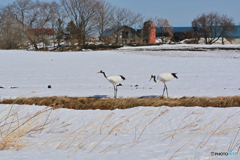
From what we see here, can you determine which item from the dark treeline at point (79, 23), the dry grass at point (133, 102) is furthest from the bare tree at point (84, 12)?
the dry grass at point (133, 102)

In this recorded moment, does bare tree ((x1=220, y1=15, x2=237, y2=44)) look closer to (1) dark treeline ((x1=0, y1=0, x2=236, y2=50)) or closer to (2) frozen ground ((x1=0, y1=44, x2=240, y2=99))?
(1) dark treeline ((x1=0, y1=0, x2=236, y2=50))

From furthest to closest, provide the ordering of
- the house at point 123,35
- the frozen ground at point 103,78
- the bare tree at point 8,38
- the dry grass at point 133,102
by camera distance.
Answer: the house at point 123,35 < the bare tree at point 8,38 < the frozen ground at point 103,78 < the dry grass at point 133,102

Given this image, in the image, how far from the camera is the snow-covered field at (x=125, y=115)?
3.52 meters

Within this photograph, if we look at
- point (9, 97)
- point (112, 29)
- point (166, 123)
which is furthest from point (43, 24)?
point (166, 123)

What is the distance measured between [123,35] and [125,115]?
5350cm

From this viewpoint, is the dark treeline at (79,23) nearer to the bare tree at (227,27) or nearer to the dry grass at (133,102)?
the bare tree at (227,27)

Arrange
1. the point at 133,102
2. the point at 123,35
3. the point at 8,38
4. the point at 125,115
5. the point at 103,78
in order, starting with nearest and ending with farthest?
1. the point at 125,115
2. the point at 133,102
3. the point at 103,78
4. the point at 8,38
5. the point at 123,35

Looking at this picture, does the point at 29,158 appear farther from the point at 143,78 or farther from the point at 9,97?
the point at 143,78

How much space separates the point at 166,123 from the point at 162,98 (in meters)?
2.57

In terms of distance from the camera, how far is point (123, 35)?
60750 mm

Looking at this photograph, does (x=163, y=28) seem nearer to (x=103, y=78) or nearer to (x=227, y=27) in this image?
(x=227, y=27)

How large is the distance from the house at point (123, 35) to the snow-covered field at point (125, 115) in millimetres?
31983

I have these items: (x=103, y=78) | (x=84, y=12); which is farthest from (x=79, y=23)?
(x=103, y=78)

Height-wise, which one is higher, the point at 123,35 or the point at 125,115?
the point at 123,35
